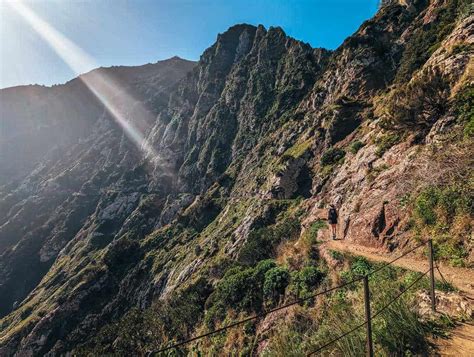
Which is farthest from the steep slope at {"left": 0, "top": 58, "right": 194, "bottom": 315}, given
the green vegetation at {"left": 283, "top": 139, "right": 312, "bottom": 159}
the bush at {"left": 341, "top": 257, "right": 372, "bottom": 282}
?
the bush at {"left": 341, "top": 257, "right": 372, "bottom": 282}

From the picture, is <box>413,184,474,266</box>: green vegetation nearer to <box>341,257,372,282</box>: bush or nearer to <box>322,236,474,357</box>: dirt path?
<box>322,236,474,357</box>: dirt path

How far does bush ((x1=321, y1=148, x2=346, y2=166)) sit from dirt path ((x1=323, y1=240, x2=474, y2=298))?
64.5 feet

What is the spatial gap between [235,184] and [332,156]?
115 feet

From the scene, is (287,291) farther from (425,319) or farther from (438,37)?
(438,37)

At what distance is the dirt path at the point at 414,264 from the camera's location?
8.70m

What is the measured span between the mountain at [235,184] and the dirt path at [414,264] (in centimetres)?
56

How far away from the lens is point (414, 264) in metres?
11.6

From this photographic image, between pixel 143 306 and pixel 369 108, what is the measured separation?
167ft

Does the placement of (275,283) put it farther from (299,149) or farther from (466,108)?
(299,149)

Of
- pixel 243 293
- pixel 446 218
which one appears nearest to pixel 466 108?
pixel 446 218

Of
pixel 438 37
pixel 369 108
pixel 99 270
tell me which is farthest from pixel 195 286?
pixel 99 270

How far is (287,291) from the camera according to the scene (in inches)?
648

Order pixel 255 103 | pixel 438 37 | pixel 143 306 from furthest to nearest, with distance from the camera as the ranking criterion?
pixel 255 103 → pixel 143 306 → pixel 438 37

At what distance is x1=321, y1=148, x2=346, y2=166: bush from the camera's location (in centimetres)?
3634
